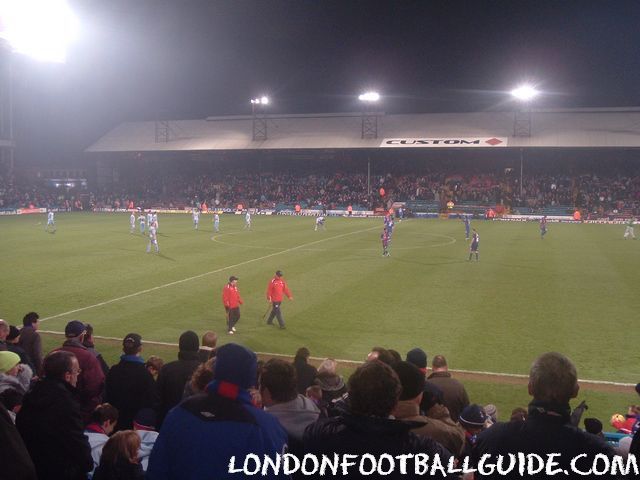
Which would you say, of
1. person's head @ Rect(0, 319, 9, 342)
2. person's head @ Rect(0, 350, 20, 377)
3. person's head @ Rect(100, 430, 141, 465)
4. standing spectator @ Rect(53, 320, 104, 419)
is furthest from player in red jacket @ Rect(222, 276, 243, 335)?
person's head @ Rect(100, 430, 141, 465)

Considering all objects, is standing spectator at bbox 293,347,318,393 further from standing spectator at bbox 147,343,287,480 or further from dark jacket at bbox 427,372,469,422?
standing spectator at bbox 147,343,287,480

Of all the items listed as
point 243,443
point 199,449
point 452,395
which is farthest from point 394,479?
point 452,395

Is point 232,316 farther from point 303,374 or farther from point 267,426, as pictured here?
point 267,426

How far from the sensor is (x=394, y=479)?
353cm

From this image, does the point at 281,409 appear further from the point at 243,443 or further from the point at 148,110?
the point at 148,110

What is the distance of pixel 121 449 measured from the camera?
5258 millimetres

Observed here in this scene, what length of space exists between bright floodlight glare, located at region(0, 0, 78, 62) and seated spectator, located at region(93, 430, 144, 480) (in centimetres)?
3691

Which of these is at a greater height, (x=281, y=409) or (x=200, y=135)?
(x=200, y=135)

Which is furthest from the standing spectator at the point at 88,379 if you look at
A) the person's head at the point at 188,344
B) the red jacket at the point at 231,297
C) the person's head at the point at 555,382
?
the red jacket at the point at 231,297

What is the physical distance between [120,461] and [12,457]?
133cm

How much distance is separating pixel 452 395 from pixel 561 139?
60.8 meters

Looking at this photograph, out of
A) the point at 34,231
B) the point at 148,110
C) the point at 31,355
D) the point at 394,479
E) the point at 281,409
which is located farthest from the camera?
the point at 148,110

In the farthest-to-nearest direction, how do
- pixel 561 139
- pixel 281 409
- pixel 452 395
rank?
pixel 561 139, pixel 452 395, pixel 281 409

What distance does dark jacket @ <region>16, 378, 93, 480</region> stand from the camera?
5145 millimetres
